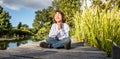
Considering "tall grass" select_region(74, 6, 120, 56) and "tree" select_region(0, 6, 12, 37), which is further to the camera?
"tree" select_region(0, 6, 12, 37)

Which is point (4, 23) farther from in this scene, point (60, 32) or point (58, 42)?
point (58, 42)

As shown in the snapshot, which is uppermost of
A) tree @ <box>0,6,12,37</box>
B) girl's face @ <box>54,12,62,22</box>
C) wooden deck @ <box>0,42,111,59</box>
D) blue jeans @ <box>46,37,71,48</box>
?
tree @ <box>0,6,12,37</box>

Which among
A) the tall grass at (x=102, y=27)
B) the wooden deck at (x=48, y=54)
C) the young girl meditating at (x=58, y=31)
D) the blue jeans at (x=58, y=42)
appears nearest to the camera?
the wooden deck at (x=48, y=54)

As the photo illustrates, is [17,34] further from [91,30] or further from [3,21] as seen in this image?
[91,30]

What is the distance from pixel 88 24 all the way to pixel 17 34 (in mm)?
46019

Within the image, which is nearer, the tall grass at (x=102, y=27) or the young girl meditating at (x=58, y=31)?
the tall grass at (x=102, y=27)

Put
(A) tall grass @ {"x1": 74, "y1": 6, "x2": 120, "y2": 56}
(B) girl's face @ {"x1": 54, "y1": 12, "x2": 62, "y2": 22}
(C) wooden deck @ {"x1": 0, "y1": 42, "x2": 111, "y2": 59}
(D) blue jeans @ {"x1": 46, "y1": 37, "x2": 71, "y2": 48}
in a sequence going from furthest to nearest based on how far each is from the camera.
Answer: (B) girl's face @ {"x1": 54, "y1": 12, "x2": 62, "y2": 22}, (D) blue jeans @ {"x1": 46, "y1": 37, "x2": 71, "y2": 48}, (A) tall grass @ {"x1": 74, "y1": 6, "x2": 120, "y2": 56}, (C) wooden deck @ {"x1": 0, "y1": 42, "x2": 111, "y2": 59}

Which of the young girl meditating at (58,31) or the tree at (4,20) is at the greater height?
the tree at (4,20)

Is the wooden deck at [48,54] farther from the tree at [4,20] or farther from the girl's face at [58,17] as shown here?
the tree at [4,20]

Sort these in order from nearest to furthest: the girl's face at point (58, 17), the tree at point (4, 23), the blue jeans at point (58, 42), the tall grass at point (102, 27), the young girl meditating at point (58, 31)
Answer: the tall grass at point (102, 27)
the blue jeans at point (58, 42)
the young girl meditating at point (58, 31)
the girl's face at point (58, 17)
the tree at point (4, 23)

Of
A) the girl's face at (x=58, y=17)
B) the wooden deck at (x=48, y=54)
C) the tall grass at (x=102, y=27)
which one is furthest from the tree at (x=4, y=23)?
the wooden deck at (x=48, y=54)

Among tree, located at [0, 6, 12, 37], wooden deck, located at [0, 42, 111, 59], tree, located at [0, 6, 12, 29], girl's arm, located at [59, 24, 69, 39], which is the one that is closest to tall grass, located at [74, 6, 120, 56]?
girl's arm, located at [59, 24, 69, 39]

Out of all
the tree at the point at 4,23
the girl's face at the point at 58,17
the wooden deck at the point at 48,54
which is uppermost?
the tree at the point at 4,23

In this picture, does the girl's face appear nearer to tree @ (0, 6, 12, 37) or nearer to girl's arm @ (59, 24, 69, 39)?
girl's arm @ (59, 24, 69, 39)
